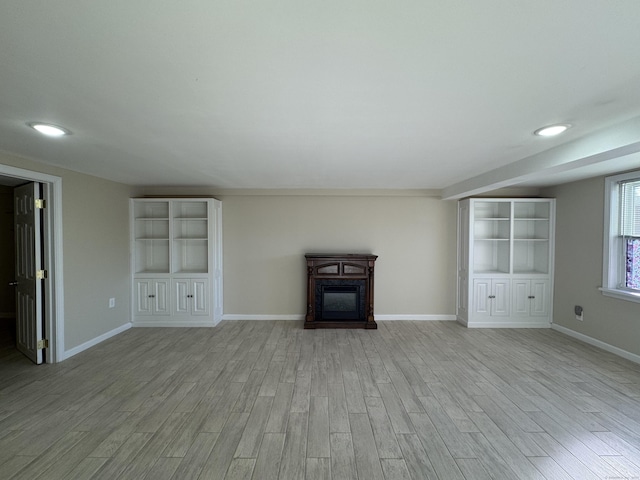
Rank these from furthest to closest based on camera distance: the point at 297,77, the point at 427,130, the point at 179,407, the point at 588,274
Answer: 1. the point at 588,274
2. the point at 179,407
3. the point at 427,130
4. the point at 297,77

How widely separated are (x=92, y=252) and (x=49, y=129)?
94.9 inches

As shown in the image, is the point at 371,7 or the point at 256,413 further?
the point at 256,413

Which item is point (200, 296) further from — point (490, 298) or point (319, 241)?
point (490, 298)

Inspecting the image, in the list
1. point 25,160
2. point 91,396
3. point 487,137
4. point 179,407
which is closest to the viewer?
point 487,137

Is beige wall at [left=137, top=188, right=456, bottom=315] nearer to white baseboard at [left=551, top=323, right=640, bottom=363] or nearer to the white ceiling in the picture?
white baseboard at [left=551, top=323, right=640, bottom=363]

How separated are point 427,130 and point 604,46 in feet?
3.53

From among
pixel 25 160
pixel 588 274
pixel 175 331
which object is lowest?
pixel 175 331

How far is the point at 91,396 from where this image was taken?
9.13ft

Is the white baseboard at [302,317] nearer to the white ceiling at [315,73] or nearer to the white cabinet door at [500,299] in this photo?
the white cabinet door at [500,299]

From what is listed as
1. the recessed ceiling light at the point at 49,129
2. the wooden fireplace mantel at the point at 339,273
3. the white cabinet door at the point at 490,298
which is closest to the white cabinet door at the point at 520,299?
the white cabinet door at the point at 490,298

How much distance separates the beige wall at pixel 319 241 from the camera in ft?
17.4

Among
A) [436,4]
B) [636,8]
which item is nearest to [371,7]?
[436,4]

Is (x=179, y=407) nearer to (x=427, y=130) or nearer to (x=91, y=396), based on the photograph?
(x=91, y=396)

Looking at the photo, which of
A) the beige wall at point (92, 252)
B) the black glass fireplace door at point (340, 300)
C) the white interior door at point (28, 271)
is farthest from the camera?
the black glass fireplace door at point (340, 300)
